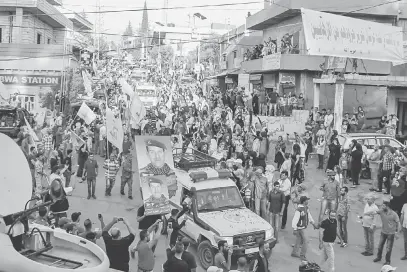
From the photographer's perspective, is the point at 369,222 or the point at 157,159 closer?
the point at 157,159

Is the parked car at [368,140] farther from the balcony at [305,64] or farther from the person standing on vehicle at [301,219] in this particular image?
the balcony at [305,64]

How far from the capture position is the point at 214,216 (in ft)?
35.8

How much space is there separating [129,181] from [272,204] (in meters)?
5.63

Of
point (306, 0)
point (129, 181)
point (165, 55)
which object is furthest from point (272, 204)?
point (165, 55)

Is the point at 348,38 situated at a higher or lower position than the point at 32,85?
higher

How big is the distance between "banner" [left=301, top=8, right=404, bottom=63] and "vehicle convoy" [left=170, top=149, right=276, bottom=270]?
825 cm

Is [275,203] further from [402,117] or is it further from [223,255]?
[402,117]

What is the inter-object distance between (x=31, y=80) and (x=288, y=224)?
98.1ft

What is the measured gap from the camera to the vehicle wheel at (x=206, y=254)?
34.2ft

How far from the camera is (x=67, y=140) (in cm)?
1902

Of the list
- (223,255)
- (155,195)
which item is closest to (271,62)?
(155,195)

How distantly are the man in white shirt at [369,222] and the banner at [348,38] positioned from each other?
7954 millimetres

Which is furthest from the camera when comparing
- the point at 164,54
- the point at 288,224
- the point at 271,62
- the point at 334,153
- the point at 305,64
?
the point at 164,54

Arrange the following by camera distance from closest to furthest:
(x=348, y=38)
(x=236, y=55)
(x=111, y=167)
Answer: (x=111, y=167), (x=348, y=38), (x=236, y=55)
